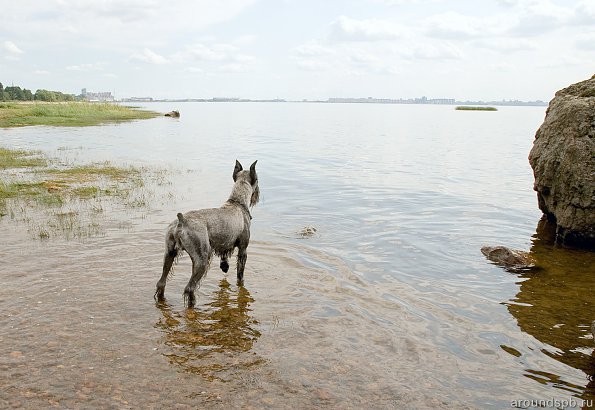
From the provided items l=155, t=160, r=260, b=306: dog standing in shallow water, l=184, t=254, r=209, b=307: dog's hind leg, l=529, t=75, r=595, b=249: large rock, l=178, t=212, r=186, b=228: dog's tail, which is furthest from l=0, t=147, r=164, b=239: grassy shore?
l=529, t=75, r=595, b=249: large rock

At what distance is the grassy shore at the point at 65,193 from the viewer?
15.2m

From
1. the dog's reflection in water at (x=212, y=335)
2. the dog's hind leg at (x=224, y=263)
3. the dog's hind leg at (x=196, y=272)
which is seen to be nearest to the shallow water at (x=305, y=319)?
the dog's reflection in water at (x=212, y=335)

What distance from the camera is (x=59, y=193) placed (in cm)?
1964

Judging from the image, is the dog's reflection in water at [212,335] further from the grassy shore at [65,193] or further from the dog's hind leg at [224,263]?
the grassy shore at [65,193]

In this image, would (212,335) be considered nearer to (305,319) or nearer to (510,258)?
(305,319)

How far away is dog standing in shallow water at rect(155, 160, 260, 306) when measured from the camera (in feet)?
28.9

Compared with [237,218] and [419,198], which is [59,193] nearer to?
[237,218]

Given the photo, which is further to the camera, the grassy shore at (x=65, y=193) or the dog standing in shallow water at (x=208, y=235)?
the grassy shore at (x=65, y=193)

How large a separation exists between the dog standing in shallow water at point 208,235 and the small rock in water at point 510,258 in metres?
7.59

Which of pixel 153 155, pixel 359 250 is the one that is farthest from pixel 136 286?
pixel 153 155

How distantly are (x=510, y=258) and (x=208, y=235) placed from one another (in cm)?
895

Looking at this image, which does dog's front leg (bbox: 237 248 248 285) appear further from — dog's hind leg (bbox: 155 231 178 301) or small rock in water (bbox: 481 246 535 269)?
small rock in water (bbox: 481 246 535 269)

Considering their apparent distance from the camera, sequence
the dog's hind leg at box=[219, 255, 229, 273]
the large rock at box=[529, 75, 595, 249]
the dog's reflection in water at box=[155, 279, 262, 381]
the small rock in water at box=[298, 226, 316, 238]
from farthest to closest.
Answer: the small rock in water at box=[298, 226, 316, 238], the large rock at box=[529, 75, 595, 249], the dog's hind leg at box=[219, 255, 229, 273], the dog's reflection in water at box=[155, 279, 262, 381]

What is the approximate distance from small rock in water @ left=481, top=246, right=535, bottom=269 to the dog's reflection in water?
25.1 feet
